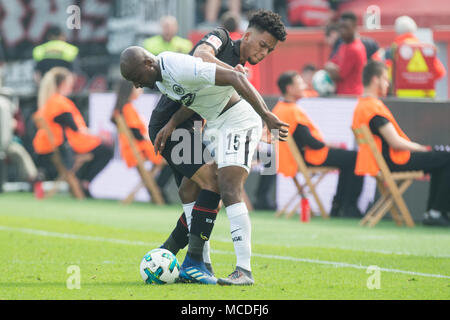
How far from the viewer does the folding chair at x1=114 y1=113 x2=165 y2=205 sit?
556 inches

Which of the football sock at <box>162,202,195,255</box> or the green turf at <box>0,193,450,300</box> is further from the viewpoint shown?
the football sock at <box>162,202,195,255</box>

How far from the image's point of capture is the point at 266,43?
6895mm

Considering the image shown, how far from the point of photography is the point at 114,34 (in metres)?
18.0

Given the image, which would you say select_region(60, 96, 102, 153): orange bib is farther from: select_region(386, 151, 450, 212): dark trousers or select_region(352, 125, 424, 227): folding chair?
select_region(386, 151, 450, 212): dark trousers


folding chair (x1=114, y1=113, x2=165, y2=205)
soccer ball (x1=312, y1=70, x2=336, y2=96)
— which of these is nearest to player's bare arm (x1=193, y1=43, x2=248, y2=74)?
soccer ball (x1=312, y1=70, x2=336, y2=96)

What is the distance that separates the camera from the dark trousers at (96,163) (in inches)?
593

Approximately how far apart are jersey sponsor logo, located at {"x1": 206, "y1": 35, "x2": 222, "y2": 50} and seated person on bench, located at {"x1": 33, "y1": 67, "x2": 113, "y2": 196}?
8.24 m

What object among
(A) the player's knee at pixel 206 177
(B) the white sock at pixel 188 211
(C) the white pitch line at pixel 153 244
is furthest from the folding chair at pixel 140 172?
Result: (A) the player's knee at pixel 206 177

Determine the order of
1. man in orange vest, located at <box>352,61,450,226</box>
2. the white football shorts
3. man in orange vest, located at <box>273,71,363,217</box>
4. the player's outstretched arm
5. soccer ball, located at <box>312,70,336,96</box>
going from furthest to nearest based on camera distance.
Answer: soccer ball, located at <box>312,70,336,96</box> < man in orange vest, located at <box>273,71,363,217</box> < man in orange vest, located at <box>352,61,450,226</box> < the white football shorts < the player's outstretched arm

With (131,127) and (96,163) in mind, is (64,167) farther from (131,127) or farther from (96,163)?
(131,127)

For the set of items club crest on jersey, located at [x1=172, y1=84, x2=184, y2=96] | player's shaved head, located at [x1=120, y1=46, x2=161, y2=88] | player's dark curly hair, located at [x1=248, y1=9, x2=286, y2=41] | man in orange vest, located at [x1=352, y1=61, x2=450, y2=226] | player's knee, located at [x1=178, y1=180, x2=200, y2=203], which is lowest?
man in orange vest, located at [x1=352, y1=61, x2=450, y2=226]

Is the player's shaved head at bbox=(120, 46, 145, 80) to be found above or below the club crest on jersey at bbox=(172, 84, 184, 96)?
above
